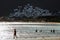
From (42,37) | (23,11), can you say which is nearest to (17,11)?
(23,11)

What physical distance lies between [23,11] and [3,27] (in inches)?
12.0

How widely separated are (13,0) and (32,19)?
32cm

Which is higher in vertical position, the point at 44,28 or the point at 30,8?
the point at 30,8

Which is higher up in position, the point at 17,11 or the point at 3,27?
the point at 17,11

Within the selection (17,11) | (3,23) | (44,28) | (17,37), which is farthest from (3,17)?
(44,28)

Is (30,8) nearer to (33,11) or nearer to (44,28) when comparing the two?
(33,11)

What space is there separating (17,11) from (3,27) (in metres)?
0.25

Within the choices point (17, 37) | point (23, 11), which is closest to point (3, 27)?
point (17, 37)

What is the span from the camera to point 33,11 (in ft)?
5.33

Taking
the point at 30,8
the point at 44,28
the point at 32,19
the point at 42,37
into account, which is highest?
the point at 30,8

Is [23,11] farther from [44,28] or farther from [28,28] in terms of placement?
[44,28]

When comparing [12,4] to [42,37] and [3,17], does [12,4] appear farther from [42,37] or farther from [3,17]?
[42,37]

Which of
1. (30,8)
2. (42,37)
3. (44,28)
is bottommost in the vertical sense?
(42,37)

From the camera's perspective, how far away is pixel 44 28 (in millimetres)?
1588
